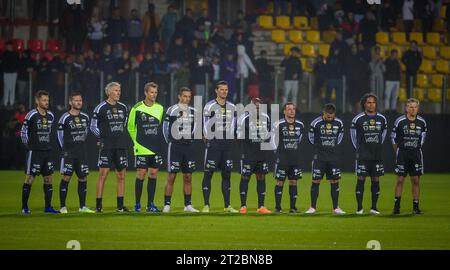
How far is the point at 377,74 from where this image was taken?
1277 inches

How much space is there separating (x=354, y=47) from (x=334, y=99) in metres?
1.72

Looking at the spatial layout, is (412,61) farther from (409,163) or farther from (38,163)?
(38,163)

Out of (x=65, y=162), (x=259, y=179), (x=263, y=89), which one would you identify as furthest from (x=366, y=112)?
(x=263, y=89)

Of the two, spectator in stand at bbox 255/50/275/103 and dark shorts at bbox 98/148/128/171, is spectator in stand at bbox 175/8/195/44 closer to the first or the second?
spectator in stand at bbox 255/50/275/103

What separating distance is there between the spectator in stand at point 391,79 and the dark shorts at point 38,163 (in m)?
13.9

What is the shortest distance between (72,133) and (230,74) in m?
11.5

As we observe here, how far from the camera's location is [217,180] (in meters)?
30.3

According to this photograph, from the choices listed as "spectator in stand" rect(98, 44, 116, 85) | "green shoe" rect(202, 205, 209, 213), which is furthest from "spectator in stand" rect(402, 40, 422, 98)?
"green shoe" rect(202, 205, 209, 213)

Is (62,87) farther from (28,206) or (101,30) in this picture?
(28,206)

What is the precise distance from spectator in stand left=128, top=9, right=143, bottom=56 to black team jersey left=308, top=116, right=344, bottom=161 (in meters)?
13.1

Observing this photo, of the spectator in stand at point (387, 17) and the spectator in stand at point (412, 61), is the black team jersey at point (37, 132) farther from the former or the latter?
the spectator in stand at point (387, 17)

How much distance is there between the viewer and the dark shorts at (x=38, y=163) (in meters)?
20.7

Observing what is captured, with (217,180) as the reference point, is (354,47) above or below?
above

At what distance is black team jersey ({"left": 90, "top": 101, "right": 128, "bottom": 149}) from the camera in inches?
832
